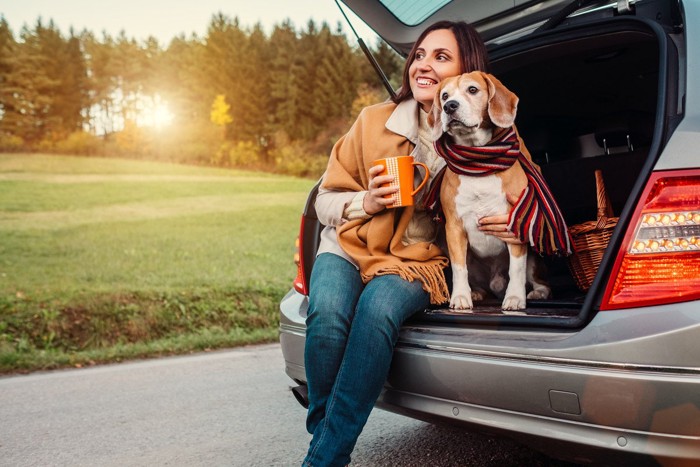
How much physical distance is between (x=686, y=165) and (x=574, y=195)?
7.11 ft

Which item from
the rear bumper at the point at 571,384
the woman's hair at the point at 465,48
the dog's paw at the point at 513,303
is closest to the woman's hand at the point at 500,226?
the dog's paw at the point at 513,303

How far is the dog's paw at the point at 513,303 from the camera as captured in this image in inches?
97.5

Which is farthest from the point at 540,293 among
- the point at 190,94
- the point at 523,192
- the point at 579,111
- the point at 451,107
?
the point at 190,94

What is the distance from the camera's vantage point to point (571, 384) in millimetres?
1749

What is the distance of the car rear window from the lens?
310cm

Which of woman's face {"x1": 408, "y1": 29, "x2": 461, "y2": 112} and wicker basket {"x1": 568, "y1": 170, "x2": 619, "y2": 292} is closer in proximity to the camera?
wicker basket {"x1": 568, "y1": 170, "x2": 619, "y2": 292}

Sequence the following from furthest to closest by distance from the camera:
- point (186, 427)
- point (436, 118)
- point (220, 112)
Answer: point (220, 112) < point (186, 427) < point (436, 118)

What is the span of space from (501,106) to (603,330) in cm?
111

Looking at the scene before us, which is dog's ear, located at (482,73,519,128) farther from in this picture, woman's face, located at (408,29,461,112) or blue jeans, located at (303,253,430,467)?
blue jeans, located at (303,253,430,467)

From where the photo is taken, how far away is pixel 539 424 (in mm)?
1846

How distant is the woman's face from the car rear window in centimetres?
26

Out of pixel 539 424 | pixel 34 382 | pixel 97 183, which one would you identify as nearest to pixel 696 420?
pixel 539 424

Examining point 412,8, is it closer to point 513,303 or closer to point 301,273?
point 301,273

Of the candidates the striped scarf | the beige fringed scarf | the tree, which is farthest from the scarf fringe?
the tree
